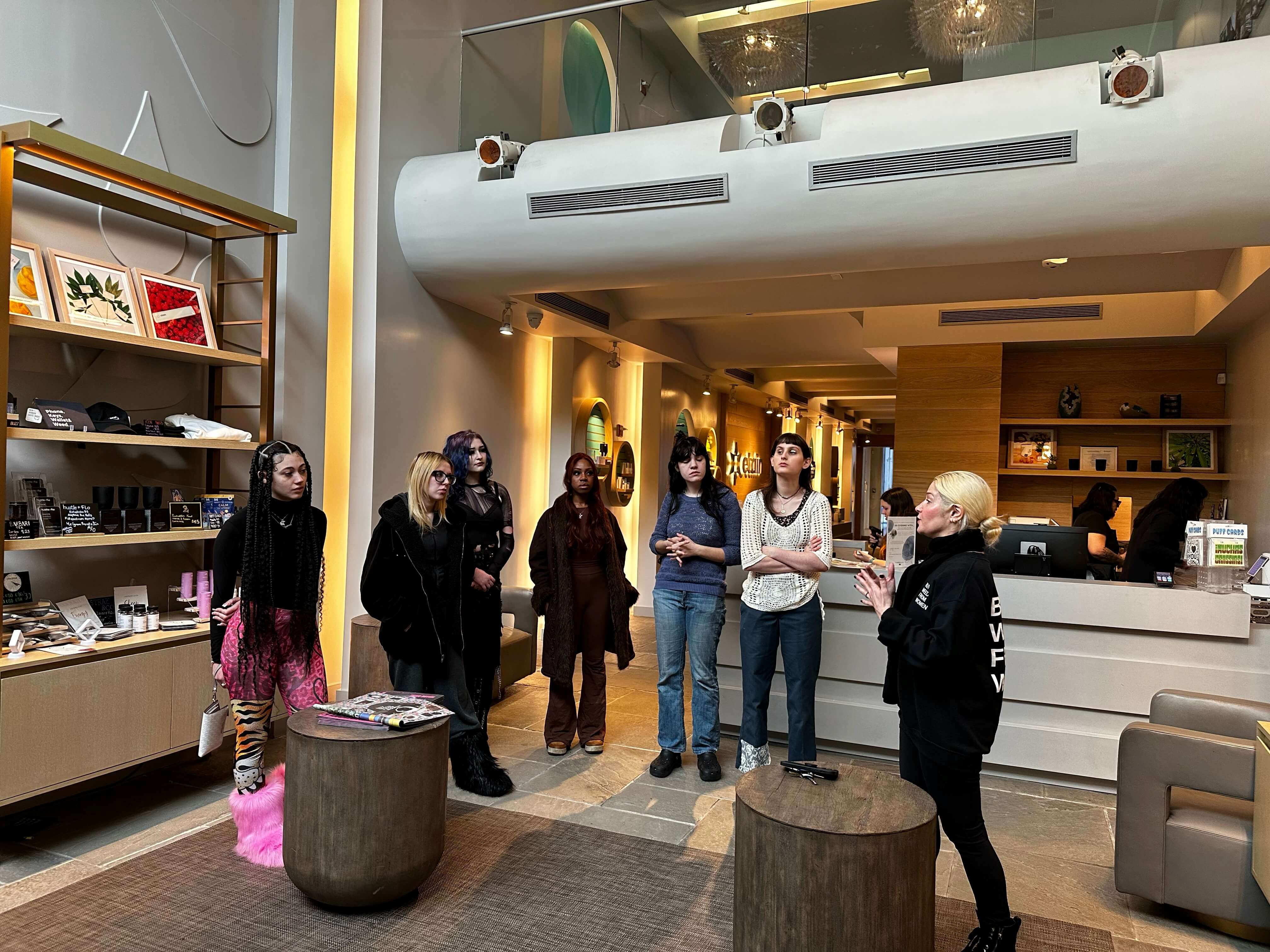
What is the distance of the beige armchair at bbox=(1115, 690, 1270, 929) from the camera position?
8.80ft

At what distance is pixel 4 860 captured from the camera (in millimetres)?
3088

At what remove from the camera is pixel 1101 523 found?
5816 millimetres

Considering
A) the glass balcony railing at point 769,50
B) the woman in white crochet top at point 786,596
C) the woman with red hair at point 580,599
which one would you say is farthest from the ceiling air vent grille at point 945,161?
the woman with red hair at point 580,599

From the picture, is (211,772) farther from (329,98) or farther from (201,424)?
(329,98)

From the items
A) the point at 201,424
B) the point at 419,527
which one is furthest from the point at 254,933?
the point at 201,424

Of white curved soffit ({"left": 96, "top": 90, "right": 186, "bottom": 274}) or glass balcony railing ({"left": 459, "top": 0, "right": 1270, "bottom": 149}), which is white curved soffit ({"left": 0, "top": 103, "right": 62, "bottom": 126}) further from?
glass balcony railing ({"left": 459, "top": 0, "right": 1270, "bottom": 149})

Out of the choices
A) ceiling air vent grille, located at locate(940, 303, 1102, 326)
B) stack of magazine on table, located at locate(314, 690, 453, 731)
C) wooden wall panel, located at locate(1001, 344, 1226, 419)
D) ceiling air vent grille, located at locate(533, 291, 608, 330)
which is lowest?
stack of magazine on table, located at locate(314, 690, 453, 731)

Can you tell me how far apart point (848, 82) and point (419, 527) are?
3.25 metres

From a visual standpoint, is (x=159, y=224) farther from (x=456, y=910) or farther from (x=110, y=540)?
(x=456, y=910)

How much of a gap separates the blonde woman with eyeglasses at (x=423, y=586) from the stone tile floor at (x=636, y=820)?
64 cm

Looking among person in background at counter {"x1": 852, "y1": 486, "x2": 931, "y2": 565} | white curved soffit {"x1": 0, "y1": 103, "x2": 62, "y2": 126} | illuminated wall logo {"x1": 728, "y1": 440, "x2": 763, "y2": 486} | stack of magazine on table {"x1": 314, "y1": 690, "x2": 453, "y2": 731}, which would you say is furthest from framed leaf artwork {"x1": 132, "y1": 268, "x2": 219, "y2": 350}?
illuminated wall logo {"x1": 728, "y1": 440, "x2": 763, "y2": 486}

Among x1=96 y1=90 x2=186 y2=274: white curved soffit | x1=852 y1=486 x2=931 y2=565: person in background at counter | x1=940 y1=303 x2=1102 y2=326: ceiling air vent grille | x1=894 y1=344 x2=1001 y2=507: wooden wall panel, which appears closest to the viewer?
x1=96 y1=90 x2=186 y2=274: white curved soffit

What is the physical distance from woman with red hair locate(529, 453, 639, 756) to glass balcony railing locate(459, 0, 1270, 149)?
2.25 metres

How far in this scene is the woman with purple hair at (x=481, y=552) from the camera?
3.75 m
